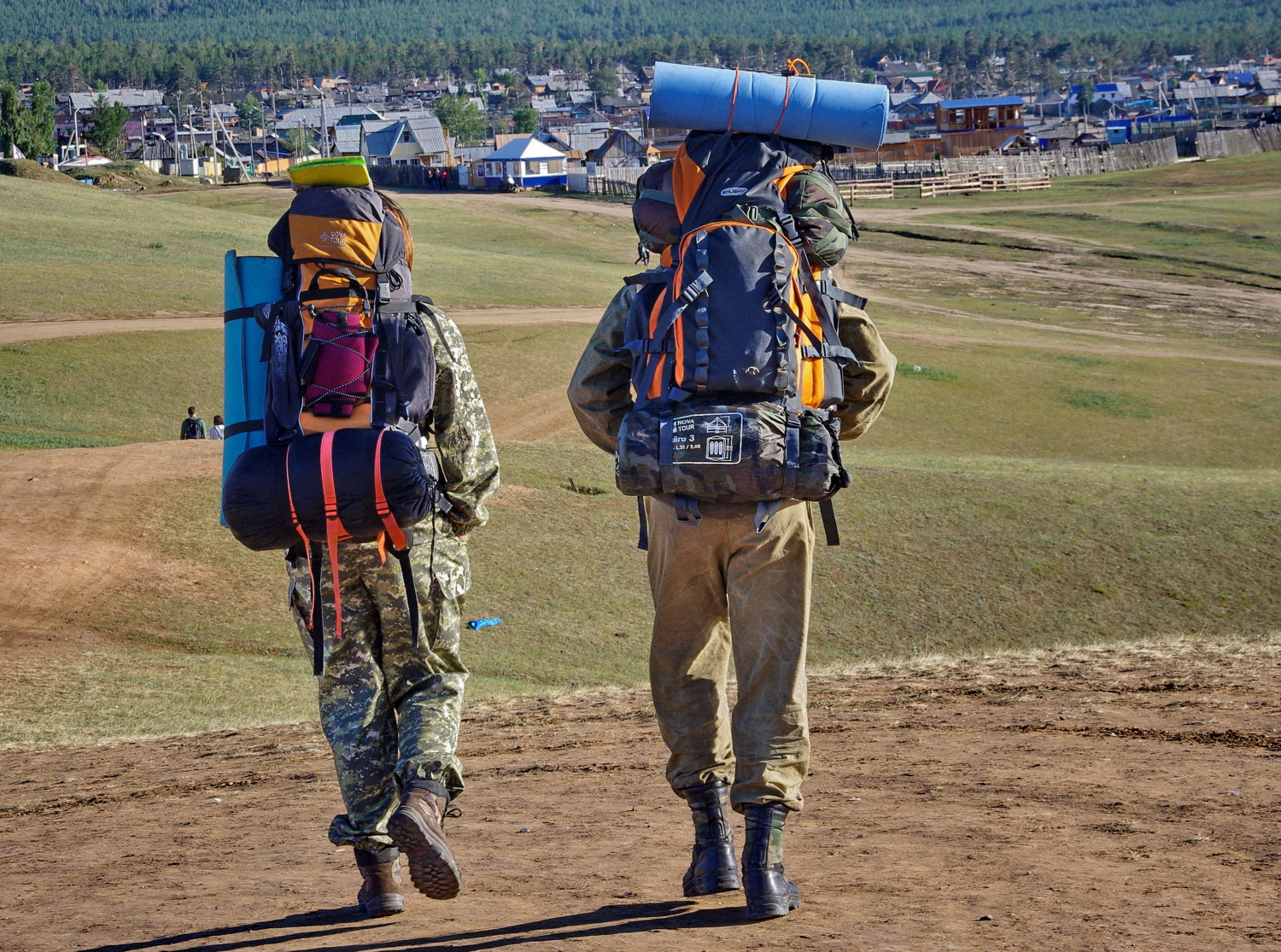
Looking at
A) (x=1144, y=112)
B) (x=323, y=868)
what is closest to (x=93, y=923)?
(x=323, y=868)

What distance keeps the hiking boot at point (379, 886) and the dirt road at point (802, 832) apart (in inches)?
2.7

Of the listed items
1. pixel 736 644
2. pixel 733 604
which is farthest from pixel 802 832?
pixel 733 604

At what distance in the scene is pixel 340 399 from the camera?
4.30 meters

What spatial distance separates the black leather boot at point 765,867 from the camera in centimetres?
394

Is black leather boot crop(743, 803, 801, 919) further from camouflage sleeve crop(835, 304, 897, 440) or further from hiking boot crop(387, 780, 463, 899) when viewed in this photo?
camouflage sleeve crop(835, 304, 897, 440)

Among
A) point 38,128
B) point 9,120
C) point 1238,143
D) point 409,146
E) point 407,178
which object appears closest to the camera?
point 9,120

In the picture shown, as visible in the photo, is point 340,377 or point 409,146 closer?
point 340,377

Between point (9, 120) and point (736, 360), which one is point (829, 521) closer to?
point (736, 360)

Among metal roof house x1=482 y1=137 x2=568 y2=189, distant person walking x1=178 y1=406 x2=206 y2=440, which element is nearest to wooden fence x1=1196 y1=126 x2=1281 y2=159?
metal roof house x1=482 y1=137 x2=568 y2=189

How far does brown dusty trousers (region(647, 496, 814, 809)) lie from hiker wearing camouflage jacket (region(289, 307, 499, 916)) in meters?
0.71

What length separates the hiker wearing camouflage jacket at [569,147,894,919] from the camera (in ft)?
13.3

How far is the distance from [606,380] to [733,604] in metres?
0.82

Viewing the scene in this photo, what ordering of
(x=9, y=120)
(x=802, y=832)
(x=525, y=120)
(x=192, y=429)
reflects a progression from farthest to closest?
(x=525, y=120), (x=9, y=120), (x=192, y=429), (x=802, y=832)

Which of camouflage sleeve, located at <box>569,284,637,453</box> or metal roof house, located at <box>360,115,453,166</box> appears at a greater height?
metal roof house, located at <box>360,115,453,166</box>
